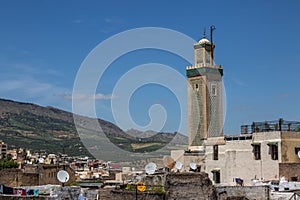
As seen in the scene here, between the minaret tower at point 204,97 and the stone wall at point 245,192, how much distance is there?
780 inches

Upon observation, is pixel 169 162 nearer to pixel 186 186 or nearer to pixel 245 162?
pixel 245 162

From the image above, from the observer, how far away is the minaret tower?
43062mm

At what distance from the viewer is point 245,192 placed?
2273 cm

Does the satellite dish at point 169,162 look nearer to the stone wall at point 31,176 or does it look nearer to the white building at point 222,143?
the white building at point 222,143

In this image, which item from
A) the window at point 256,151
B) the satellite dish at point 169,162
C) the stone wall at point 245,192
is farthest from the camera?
the satellite dish at point 169,162

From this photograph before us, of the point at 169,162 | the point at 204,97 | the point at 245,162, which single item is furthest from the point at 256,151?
the point at 204,97

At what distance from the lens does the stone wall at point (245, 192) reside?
883 inches

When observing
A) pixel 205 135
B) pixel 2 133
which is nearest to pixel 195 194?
pixel 205 135

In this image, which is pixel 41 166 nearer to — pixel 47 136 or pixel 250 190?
pixel 250 190

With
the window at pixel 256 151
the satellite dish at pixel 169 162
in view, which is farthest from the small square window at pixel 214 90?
the window at pixel 256 151

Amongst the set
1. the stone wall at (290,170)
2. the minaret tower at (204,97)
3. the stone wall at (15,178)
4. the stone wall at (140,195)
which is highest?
the minaret tower at (204,97)

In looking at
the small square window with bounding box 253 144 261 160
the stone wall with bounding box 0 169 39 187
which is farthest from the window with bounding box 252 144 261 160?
the stone wall with bounding box 0 169 39 187

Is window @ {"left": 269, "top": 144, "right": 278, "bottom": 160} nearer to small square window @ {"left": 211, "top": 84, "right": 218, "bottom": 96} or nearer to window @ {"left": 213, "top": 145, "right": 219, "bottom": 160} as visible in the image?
window @ {"left": 213, "top": 145, "right": 219, "bottom": 160}

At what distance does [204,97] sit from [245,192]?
833 inches
